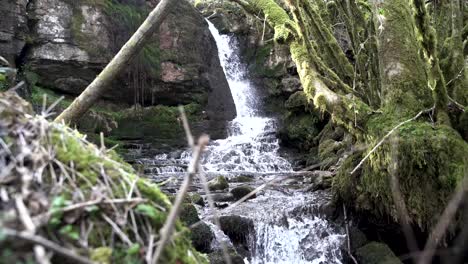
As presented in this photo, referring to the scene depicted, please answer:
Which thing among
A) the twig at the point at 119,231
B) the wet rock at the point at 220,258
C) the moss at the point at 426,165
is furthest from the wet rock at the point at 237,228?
the twig at the point at 119,231

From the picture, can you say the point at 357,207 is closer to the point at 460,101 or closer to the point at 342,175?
the point at 342,175

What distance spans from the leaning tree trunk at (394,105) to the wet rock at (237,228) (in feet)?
5.34

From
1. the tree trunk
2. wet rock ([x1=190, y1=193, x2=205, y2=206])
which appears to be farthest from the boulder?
the tree trunk

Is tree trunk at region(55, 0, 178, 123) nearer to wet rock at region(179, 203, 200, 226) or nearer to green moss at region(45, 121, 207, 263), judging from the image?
green moss at region(45, 121, 207, 263)

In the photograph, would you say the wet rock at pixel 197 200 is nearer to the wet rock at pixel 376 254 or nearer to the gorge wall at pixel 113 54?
the wet rock at pixel 376 254

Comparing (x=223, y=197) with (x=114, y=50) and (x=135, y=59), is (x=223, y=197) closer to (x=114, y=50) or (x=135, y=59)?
(x=114, y=50)

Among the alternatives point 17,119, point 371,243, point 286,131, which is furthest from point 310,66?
point 286,131

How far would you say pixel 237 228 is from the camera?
22.4 feet

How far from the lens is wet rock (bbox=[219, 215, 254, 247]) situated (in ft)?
22.4

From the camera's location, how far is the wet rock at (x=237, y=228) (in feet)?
22.4

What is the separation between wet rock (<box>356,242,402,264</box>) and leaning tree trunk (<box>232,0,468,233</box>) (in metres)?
A: 0.55

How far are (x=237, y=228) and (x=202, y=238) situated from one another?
87cm

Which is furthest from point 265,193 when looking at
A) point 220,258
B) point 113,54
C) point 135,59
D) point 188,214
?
point 135,59

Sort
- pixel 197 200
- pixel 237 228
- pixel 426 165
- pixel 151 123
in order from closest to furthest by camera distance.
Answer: pixel 426 165 → pixel 237 228 → pixel 197 200 → pixel 151 123
